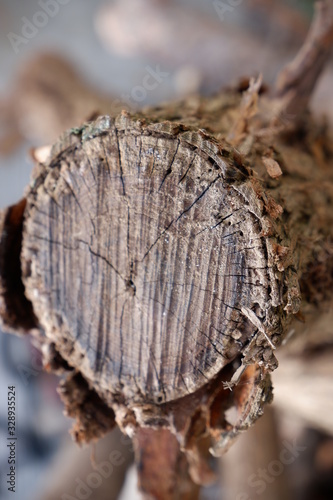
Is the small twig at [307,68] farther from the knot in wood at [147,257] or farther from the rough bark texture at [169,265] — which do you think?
the knot in wood at [147,257]

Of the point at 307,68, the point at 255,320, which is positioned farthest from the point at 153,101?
the point at 255,320

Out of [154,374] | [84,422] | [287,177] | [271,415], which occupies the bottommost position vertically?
[271,415]

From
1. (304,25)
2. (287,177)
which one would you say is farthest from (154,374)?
(304,25)

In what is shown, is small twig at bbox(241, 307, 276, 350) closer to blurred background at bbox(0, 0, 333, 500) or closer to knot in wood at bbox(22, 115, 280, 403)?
knot in wood at bbox(22, 115, 280, 403)

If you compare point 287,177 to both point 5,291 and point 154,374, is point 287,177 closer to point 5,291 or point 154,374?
point 154,374

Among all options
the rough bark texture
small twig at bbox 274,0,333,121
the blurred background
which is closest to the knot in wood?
the rough bark texture
